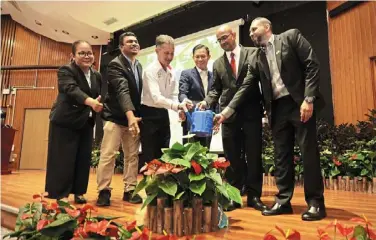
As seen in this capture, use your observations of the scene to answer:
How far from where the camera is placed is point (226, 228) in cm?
163

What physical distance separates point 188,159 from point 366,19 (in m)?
4.25

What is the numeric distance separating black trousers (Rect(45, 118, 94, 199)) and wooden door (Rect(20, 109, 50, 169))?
24.6 feet

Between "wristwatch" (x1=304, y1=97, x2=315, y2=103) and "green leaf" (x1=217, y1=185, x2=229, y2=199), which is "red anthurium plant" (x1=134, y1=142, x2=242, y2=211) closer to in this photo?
"green leaf" (x1=217, y1=185, x2=229, y2=199)

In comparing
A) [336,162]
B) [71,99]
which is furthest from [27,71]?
[336,162]

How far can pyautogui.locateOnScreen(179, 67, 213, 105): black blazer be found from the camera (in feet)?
9.10

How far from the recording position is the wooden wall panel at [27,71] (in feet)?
30.8

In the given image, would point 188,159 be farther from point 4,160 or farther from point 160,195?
point 4,160

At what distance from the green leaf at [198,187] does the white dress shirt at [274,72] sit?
Answer: 758 millimetres

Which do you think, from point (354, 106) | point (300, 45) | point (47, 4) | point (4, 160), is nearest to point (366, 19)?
point (354, 106)

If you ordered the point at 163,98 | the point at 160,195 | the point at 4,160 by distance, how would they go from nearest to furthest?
the point at 160,195 → the point at 163,98 → the point at 4,160

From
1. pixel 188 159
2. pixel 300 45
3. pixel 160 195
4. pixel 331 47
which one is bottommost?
pixel 160 195

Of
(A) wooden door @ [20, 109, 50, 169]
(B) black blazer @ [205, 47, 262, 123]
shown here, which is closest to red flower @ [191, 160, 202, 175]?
(B) black blazer @ [205, 47, 262, 123]

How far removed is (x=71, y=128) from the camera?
2.31m

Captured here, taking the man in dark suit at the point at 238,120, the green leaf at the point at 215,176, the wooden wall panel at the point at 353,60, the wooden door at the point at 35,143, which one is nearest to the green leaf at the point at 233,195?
the green leaf at the point at 215,176
